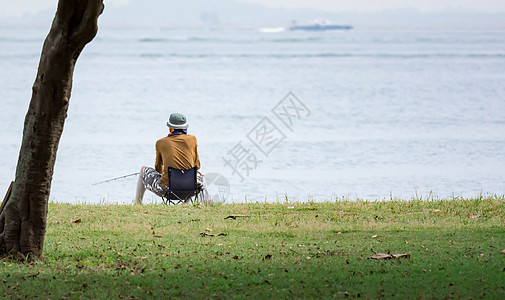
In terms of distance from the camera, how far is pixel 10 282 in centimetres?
597

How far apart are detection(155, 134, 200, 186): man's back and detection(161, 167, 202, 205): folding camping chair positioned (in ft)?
0.50

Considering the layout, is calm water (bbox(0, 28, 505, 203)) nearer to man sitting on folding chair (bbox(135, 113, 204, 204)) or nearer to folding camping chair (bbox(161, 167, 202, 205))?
man sitting on folding chair (bbox(135, 113, 204, 204))

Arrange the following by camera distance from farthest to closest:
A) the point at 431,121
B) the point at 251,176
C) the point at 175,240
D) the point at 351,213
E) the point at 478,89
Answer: the point at 478,89, the point at 431,121, the point at 251,176, the point at 351,213, the point at 175,240

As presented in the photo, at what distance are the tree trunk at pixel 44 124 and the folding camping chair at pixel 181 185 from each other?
389 centimetres

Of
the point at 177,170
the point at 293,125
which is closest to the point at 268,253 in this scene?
the point at 177,170

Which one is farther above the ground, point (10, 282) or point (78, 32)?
point (78, 32)

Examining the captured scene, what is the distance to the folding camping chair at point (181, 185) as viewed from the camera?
1046 centimetres

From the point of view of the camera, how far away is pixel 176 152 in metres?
10.6

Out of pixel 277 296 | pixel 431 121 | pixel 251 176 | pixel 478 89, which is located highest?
pixel 478 89

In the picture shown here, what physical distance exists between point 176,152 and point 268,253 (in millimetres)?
3866

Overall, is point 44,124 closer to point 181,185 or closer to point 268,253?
point 268,253

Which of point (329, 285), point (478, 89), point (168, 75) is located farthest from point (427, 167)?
point (168, 75)

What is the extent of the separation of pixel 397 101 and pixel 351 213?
26.2m

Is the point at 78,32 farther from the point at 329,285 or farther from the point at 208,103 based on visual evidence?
the point at 208,103
